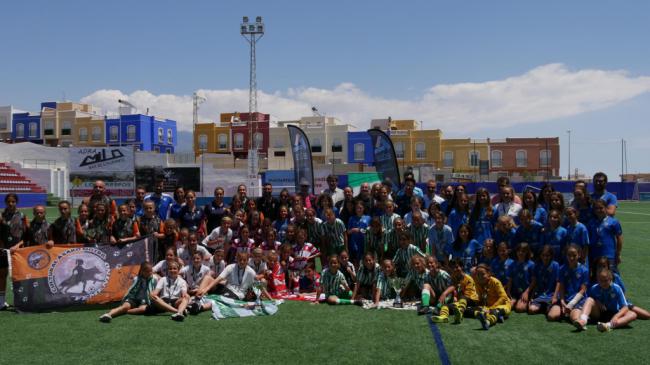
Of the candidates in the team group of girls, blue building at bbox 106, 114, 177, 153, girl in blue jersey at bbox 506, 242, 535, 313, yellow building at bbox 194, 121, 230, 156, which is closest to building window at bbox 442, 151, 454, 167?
yellow building at bbox 194, 121, 230, 156

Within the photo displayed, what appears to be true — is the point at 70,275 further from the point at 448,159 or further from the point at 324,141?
the point at 448,159

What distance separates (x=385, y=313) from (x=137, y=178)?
2944cm

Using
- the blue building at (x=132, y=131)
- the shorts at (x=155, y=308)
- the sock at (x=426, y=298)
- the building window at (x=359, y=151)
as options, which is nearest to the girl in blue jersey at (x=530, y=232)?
the sock at (x=426, y=298)

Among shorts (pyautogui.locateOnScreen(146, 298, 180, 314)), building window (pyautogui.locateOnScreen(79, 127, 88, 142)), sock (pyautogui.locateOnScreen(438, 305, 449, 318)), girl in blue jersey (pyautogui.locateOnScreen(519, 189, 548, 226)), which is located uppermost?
building window (pyautogui.locateOnScreen(79, 127, 88, 142))

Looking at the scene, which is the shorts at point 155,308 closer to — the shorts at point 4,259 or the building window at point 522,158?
the shorts at point 4,259

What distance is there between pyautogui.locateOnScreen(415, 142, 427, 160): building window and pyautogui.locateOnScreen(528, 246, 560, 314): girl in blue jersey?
189 feet

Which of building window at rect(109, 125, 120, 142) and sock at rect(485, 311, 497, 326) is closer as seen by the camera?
sock at rect(485, 311, 497, 326)

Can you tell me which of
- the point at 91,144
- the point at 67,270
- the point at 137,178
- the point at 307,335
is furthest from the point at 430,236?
the point at 91,144

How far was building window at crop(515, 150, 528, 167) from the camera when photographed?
6456 centimetres

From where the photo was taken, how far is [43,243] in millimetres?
7922

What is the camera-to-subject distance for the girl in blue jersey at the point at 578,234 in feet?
23.1

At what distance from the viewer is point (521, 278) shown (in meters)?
7.31

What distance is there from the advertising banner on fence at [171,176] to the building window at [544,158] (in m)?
43.4

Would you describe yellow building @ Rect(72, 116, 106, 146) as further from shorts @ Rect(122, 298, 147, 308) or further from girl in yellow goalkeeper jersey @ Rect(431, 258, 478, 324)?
girl in yellow goalkeeper jersey @ Rect(431, 258, 478, 324)
